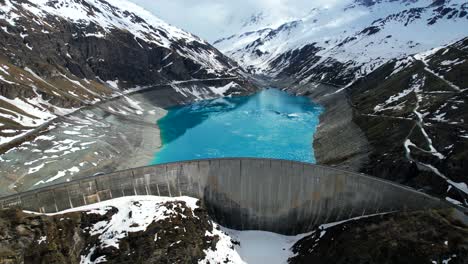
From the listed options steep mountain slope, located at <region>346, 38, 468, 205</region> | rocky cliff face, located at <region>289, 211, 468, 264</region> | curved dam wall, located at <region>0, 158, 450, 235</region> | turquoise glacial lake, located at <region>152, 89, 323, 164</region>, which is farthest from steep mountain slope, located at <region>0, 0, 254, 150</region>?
steep mountain slope, located at <region>346, 38, 468, 205</region>

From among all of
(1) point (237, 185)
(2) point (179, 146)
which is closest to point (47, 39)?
(2) point (179, 146)

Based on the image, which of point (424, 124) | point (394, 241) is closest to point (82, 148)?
point (394, 241)

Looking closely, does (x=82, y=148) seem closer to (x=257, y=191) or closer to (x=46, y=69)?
(x=257, y=191)

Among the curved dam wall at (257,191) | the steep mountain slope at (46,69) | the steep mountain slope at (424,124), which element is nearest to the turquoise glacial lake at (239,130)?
the steep mountain slope at (424,124)

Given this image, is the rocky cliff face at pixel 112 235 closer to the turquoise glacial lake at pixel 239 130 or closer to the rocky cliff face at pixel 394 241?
the rocky cliff face at pixel 394 241

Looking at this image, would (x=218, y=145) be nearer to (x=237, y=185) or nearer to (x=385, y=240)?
(x=237, y=185)

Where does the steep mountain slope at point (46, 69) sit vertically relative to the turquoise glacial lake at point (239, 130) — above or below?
above
